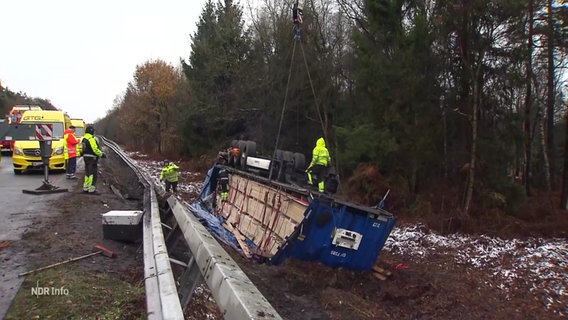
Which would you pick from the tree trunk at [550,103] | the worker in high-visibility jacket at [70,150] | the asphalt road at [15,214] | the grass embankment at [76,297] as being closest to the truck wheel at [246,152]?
the asphalt road at [15,214]

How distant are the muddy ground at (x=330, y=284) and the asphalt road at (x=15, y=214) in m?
0.18

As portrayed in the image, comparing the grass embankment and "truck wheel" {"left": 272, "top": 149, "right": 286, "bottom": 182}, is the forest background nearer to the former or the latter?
"truck wheel" {"left": 272, "top": 149, "right": 286, "bottom": 182}

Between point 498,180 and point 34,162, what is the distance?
51.0ft

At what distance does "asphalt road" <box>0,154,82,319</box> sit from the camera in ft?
14.6

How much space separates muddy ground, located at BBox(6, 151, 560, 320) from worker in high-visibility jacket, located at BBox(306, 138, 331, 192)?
2.63 meters

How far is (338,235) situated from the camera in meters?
7.66

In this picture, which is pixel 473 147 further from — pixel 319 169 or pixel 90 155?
pixel 90 155

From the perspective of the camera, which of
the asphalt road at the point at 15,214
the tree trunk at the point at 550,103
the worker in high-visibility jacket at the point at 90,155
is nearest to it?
the asphalt road at the point at 15,214

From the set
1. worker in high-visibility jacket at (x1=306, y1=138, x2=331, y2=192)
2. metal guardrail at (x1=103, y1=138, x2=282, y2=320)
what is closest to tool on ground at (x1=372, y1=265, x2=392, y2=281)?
worker in high-visibility jacket at (x1=306, y1=138, x2=331, y2=192)

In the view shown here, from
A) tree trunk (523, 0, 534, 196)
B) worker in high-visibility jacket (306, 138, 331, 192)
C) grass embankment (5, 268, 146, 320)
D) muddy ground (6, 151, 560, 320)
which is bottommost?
muddy ground (6, 151, 560, 320)

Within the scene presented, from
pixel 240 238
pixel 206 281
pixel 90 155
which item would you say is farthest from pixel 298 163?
pixel 206 281

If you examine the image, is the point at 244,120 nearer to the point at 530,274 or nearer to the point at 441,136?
the point at 441,136

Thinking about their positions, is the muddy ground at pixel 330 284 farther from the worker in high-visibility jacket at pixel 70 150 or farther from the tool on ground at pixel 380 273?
the worker in high-visibility jacket at pixel 70 150

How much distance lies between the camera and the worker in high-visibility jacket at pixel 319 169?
11.0 metres
